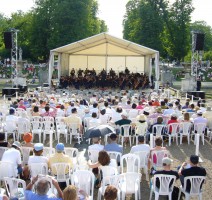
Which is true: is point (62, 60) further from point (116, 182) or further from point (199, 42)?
point (116, 182)

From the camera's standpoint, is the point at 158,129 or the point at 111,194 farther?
the point at 158,129

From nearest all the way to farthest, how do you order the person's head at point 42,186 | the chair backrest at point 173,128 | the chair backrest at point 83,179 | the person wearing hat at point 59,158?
the person's head at point 42,186 → the chair backrest at point 83,179 → the person wearing hat at point 59,158 → the chair backrest at point 173,128

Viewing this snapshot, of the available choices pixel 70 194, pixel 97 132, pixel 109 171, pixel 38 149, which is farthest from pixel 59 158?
pixel 70 194

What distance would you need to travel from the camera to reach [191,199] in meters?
6.28

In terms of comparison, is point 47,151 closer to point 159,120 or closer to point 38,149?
point 38,149

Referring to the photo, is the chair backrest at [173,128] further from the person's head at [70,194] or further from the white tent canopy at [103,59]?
the white tent canopy at [103,59]

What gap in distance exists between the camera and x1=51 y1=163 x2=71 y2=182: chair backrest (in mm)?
6285

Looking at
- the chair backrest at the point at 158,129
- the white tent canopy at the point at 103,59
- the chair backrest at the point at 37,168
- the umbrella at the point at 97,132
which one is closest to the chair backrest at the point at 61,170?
the chair backrest at the point at 37,168

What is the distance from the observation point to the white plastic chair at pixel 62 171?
6286 mm

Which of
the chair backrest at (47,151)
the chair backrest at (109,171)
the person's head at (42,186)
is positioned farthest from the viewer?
the chair backrest at (47,151)

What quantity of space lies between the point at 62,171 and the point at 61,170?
0.02 meters

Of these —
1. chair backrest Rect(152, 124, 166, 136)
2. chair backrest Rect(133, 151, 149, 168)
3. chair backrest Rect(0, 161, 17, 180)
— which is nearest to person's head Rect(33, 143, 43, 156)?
chair backrest Rect(0, 161, 17, 180)

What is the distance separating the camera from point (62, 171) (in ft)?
20.7

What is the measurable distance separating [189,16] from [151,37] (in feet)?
20.2
